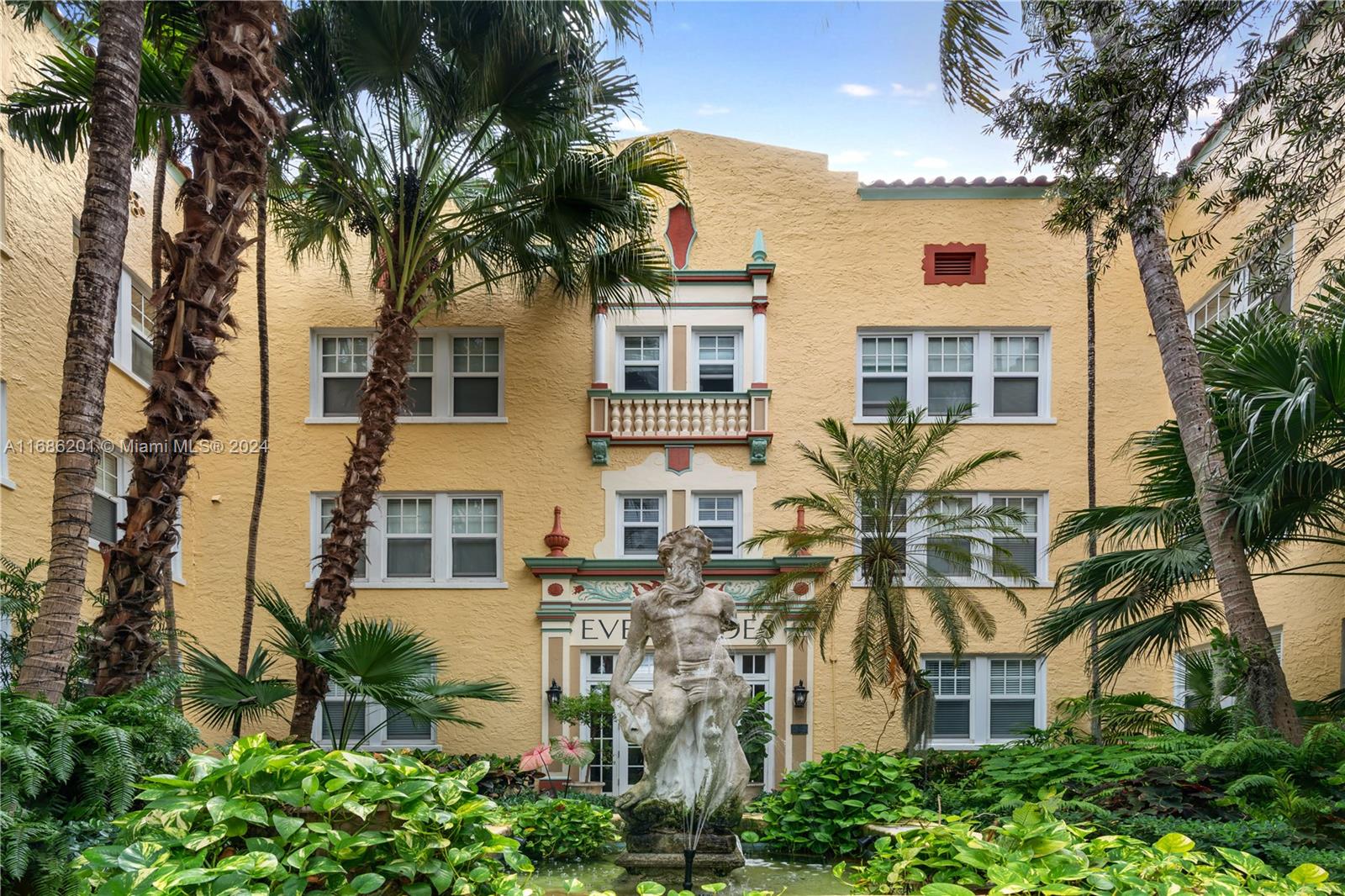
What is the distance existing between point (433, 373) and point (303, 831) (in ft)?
50.4

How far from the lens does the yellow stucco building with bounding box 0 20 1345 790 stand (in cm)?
1719

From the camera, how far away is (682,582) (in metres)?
8.46

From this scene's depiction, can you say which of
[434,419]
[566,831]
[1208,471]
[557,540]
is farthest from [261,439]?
[1208,471]

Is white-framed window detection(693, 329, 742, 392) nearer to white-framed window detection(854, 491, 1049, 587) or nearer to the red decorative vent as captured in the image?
the red decorative vent

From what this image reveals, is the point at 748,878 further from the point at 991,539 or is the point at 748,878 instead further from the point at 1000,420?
the point at 1000,420

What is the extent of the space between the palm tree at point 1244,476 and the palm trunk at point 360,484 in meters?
7.36

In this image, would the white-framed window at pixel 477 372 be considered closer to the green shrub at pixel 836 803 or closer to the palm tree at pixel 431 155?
the palm tree at pixel 431 155

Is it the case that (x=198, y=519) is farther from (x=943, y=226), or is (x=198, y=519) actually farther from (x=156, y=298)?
(x=943, y=226)

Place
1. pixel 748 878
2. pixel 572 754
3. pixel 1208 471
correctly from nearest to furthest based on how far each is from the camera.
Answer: pixel 748 878, pixel 1208 471, pixel 572 754

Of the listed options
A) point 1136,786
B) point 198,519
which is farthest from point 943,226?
point 198,519

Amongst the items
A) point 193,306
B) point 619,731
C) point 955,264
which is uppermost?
point 955,264

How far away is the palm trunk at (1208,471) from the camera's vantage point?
391 inches

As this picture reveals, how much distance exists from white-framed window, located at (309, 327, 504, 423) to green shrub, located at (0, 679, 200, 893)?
11.4m

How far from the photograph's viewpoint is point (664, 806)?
796cm
